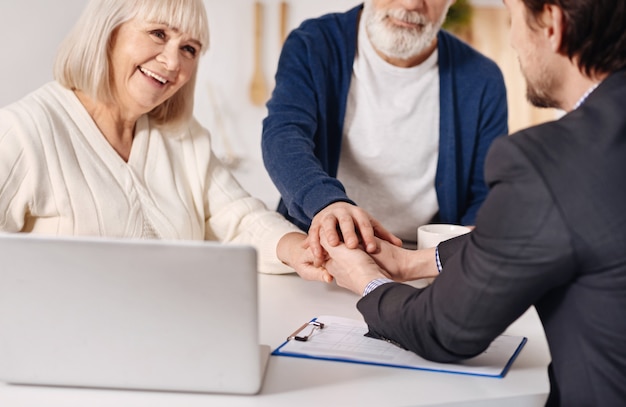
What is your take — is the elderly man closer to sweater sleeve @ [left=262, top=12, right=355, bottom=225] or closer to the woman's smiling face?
sweater sleeve @ [left=262, top=12, right=355, bottom=225]

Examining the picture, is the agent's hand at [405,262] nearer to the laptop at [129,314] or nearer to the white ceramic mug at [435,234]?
the white ceramic mug at [435,234]

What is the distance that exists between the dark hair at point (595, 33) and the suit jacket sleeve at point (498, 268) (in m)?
0.18

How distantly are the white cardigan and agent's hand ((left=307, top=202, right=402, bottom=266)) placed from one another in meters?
0.17

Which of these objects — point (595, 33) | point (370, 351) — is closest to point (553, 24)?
point (595, 33)

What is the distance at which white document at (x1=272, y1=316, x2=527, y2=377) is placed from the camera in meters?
1.12

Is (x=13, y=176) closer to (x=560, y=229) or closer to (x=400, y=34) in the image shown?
(x=400, y=34)

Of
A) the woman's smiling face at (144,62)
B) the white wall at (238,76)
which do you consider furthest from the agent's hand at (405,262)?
the white wall at (238,76)

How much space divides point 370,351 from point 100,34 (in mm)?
963

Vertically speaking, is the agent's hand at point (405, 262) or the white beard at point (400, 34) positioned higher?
the white beard at point (400, 34)

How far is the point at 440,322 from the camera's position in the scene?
104 cm

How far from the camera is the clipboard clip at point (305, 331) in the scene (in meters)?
1.21

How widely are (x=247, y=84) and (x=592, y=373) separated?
2.81 metres

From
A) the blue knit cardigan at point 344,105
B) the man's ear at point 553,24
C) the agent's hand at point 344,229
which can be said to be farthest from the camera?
the blue knit cardigan at point 344,105

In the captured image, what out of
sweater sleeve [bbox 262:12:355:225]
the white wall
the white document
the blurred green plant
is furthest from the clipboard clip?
the blurred green plant
